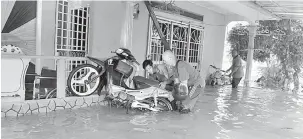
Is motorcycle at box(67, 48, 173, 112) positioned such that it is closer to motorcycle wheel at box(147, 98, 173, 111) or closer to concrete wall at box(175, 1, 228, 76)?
motorcycle wheel at box(147, 98, 173, 111)

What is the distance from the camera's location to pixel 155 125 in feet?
15.3

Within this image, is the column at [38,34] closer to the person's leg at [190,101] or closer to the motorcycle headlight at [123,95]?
the motorcycle headlight at [123,95]

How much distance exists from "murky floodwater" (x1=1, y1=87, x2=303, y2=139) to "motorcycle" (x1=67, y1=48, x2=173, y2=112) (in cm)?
24

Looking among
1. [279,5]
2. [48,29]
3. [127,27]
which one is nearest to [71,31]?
[48,29]

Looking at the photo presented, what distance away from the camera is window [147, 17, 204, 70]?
9.38 metres

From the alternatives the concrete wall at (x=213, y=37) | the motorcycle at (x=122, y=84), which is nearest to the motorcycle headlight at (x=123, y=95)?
the motorcycle at (x=122, y=84)

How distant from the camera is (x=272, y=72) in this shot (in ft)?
53.0

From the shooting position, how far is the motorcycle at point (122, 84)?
539 centimetres

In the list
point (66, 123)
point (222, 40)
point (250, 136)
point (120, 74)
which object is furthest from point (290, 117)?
point (222, 40)

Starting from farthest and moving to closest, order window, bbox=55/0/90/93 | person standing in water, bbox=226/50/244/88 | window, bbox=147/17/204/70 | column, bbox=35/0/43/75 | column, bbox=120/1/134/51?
person standing in water, bbox=226/50/244/88 → window, bbox=147/17/204/70 → column, bbox=120/1/134/51 → window, bbox=55/0/90/93 → column, bbox=35/0/43/75

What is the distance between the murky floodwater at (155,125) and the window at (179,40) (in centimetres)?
352

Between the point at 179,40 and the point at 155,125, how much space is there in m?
6.40

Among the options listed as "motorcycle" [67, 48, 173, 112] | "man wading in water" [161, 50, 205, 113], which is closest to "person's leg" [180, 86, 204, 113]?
"man wading in water" [161, 50, 205, 113]

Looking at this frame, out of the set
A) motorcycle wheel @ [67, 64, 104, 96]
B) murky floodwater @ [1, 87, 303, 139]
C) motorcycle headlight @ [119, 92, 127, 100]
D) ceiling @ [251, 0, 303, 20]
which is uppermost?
ceiling @ [251, 0, 303, 20]
